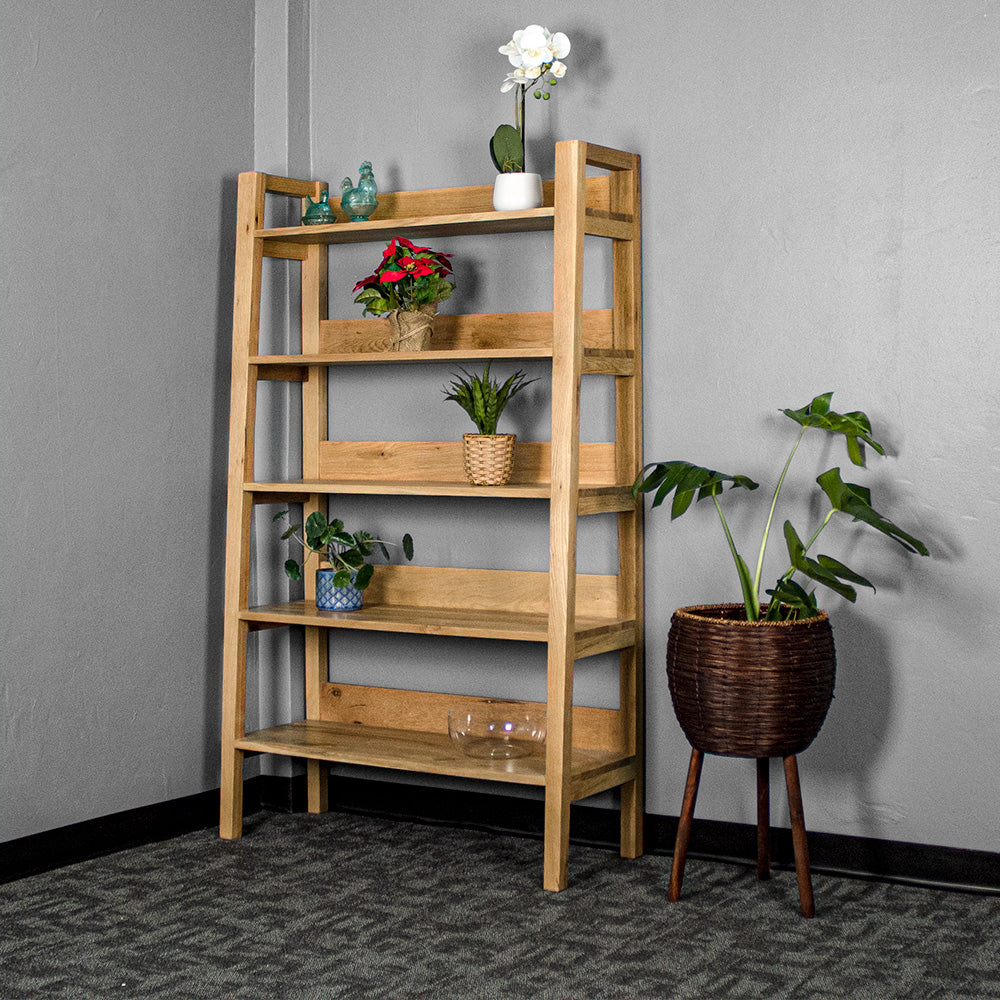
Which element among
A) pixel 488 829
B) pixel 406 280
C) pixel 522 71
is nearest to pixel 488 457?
pixel 406 280

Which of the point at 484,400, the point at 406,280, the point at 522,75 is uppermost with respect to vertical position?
the point at 522,75

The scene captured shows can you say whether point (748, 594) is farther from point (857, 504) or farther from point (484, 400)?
point (484, 400)

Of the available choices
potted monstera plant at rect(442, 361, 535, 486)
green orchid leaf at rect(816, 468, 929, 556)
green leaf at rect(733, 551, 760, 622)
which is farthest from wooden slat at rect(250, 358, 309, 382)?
green orchid leaf at rect(816, 468, 929, 556)

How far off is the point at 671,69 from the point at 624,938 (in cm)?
203

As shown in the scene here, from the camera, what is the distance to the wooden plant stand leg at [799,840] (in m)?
2.80

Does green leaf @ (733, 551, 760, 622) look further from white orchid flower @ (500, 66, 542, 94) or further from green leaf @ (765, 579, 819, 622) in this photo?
white orchid flower @ (500, 66, 542, 94)

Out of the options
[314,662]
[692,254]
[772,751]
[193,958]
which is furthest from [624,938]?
[692,254]

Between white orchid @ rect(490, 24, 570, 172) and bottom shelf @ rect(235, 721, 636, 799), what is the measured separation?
1.43 metres

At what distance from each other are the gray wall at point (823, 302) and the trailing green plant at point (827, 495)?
13 cm

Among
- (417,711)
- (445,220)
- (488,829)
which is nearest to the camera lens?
(445,220)

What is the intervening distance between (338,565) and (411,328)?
2.21ft

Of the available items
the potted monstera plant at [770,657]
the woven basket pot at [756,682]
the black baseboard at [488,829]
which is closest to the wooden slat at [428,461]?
the potted monstera plant at [770,657]

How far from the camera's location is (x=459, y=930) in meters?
2.72

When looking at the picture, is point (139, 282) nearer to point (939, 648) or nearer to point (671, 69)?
point (671, 69)
